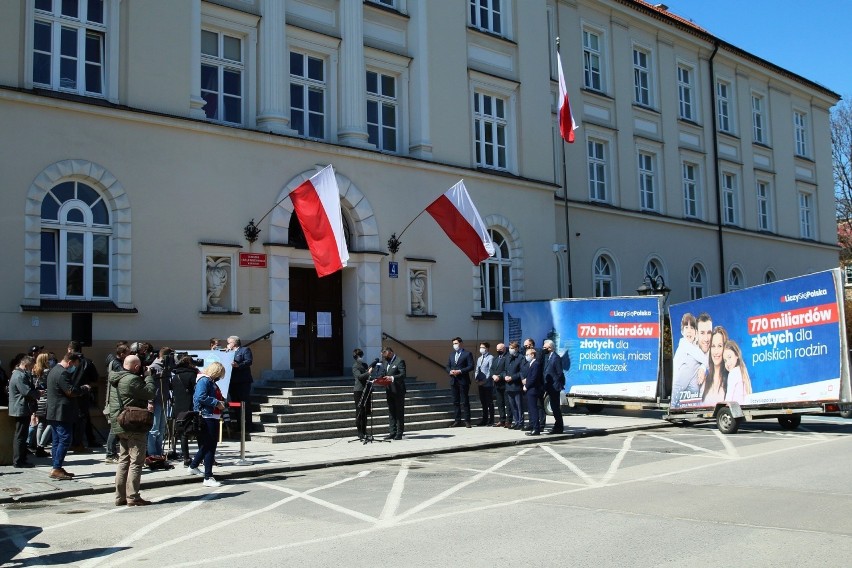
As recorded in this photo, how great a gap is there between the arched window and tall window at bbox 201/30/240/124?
1925cm

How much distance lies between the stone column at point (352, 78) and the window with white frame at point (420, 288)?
10.4 feet

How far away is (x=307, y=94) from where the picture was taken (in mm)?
20438

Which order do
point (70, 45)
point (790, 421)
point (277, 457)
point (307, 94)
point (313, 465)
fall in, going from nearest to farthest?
point (313, 465) → point (277, 457) → point (70, 45) → point (790, 421) → point (307, 94)

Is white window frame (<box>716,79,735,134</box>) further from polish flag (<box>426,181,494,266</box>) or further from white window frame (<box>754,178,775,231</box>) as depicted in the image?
polish flag (<box>426,181,494,266</box>)

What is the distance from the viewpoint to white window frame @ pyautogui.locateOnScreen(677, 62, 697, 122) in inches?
1299

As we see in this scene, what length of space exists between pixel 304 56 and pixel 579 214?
11.1 meters

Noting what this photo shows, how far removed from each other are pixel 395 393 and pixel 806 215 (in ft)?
96.1

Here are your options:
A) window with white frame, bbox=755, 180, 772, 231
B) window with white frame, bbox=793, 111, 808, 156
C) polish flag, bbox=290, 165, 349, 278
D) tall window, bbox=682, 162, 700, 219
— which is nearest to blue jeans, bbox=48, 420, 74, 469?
polish flag, bbox=290, 165, 349, 278

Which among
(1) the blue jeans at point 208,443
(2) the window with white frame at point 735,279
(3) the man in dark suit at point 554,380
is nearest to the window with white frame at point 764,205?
(2) the window with white frame at point 735,279

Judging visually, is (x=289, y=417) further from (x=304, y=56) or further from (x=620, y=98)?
(x=620, y=98)

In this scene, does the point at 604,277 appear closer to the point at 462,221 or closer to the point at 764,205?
the point at 462,221

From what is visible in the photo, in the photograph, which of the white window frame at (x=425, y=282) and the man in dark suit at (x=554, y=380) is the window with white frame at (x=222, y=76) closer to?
the white window frame at (x=425, y=282)

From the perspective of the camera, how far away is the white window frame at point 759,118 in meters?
36.9

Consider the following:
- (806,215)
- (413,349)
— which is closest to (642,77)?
(806,215)
